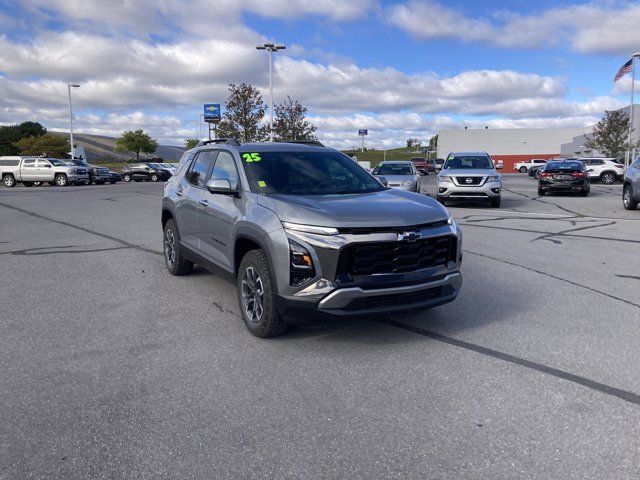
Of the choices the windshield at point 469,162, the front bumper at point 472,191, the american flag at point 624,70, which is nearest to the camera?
the front bumper at point 472,191

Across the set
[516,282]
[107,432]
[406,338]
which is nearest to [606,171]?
[516,282]

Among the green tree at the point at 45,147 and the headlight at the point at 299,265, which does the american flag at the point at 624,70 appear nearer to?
the headlight at the point at 299,265

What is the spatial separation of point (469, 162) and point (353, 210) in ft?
48.9

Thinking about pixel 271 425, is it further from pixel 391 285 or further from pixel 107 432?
pixel 391 285

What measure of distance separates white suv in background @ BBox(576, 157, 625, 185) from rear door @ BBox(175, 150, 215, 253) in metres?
34.2

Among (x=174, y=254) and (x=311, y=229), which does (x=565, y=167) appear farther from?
(x=311, y=229)

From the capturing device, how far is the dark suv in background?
4612cm

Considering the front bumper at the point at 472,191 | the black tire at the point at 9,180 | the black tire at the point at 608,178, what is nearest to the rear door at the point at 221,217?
the front bumper at the point at 472,191

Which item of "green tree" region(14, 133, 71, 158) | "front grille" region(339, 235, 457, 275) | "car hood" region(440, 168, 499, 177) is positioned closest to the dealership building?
"green tree" region(14, 133, 71, 158)

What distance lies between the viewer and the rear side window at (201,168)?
640 centimetres

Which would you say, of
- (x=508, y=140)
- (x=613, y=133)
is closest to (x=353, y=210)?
(x=613, y=133)

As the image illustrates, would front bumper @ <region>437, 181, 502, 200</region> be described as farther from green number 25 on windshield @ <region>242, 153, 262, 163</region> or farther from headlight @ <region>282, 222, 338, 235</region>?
headlight @ <region>282, 222, 338, 235</region>

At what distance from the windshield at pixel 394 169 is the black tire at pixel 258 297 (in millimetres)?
14026

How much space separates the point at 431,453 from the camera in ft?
9.91
